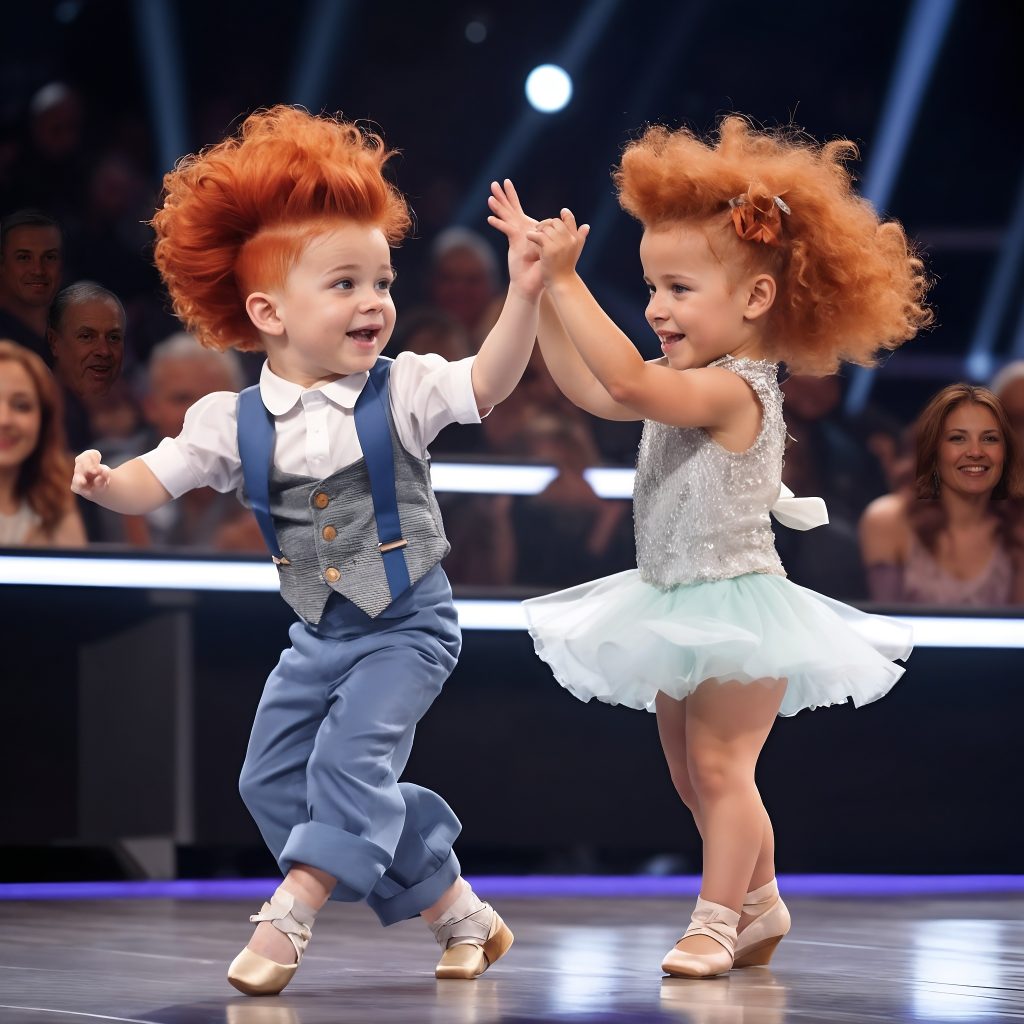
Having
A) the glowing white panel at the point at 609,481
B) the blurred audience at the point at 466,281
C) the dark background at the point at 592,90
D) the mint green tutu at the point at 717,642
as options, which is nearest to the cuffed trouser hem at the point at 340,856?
the mint green tutu at the point at 717,642

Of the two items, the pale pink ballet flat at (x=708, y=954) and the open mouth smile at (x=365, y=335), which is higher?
the open mouth smile at (x=365, y=335)

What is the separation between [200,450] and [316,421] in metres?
0.17

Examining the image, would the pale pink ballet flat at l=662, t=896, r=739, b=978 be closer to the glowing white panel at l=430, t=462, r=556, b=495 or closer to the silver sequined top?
the silver sequined top

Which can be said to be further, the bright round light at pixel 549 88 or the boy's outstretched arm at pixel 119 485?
the bright round light at pixel 549 88

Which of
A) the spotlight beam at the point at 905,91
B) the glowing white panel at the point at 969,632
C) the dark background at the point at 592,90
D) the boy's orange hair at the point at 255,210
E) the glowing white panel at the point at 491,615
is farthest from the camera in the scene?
the spotlight beam at the point at 905,91

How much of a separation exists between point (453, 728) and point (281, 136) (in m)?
1.90

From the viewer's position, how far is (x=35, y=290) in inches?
151

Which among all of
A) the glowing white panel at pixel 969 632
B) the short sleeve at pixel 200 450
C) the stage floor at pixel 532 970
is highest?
the short sleeve at pixel 200 450

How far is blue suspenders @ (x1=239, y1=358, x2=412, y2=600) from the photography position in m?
2.21

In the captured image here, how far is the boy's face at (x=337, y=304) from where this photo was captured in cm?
226

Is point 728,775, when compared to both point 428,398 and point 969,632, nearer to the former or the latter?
point 428,398

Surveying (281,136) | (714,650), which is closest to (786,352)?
(714,650)

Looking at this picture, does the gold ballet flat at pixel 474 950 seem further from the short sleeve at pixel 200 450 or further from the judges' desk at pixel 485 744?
the judges' desk at pixel 485 744

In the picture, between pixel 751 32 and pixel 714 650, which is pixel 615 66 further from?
pixel 714 650
